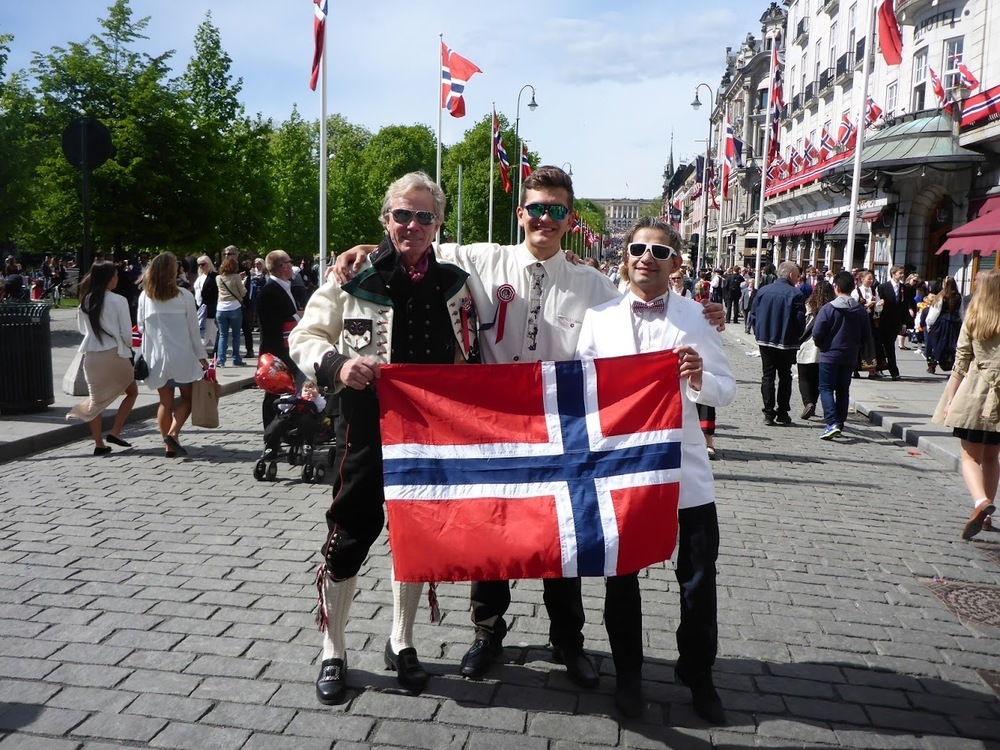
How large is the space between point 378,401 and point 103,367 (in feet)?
21.1

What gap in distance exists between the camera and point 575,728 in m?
3.59

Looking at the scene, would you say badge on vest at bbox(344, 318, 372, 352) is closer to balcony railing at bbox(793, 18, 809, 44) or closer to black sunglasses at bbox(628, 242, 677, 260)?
black sunglasses at bbox(628, 242, 677, 260)

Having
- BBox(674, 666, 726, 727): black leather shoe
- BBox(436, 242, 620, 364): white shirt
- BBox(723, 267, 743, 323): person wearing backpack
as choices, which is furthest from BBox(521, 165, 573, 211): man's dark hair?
BBox(723, 267, 743, 323): person wearing backpack

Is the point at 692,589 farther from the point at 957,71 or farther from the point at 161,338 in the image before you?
the point at 957,71

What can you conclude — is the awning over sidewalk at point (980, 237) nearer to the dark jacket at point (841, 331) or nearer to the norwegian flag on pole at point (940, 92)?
the norwegian flag on pole at point (940, 92)

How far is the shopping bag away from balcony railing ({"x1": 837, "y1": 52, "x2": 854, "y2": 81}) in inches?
1494

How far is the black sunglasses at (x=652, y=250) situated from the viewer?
12.6ft

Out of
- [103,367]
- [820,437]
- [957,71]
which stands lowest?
[820,437]

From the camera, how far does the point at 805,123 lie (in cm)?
5012

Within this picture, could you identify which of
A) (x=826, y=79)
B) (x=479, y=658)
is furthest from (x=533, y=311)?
(x=826, y=79)

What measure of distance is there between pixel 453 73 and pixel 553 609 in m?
25.8

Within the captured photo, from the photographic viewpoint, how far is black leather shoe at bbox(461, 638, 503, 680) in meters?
4.03

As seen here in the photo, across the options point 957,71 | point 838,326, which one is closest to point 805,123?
point 957,71

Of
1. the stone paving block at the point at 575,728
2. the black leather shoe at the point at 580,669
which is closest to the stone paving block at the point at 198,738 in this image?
the stone paving block at the point at 575,728
